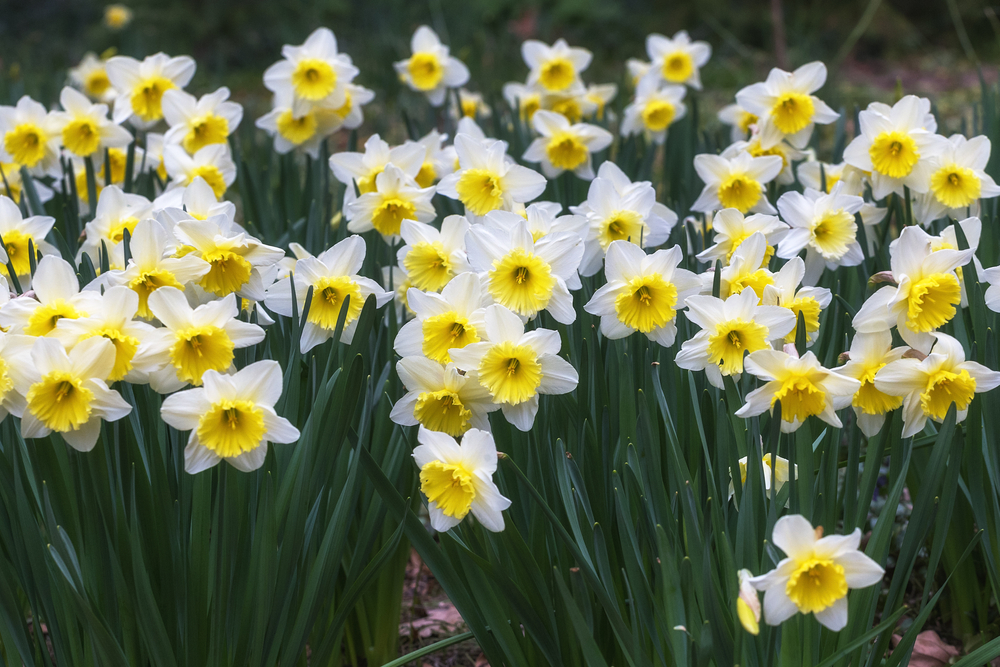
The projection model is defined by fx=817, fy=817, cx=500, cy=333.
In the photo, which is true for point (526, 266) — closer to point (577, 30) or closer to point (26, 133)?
point (26, 133)

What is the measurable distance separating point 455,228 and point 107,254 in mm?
726

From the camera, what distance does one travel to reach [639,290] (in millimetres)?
1371

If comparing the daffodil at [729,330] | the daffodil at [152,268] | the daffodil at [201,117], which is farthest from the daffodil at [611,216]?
→ the daffodil at [201,117]

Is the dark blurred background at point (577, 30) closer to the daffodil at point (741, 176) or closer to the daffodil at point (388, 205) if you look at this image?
the daffodil at point (741, 176)

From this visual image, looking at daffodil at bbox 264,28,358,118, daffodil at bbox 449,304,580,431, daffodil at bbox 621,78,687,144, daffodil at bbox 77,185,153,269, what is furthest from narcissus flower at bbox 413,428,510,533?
daffodil at bbox 621,78,687,144

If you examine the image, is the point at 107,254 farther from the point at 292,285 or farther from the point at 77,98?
the point at 77,98

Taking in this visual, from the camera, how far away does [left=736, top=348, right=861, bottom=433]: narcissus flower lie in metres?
1.14

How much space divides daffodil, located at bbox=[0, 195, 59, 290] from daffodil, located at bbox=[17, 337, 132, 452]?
2.48ft

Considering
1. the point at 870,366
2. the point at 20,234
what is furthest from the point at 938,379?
the point at 20,234

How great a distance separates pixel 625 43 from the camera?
27.5ft

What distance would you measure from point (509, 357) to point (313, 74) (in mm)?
1595

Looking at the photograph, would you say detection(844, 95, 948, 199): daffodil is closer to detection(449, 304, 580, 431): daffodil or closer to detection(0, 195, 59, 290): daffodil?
detection(449, 304, 580, 431): daffodil

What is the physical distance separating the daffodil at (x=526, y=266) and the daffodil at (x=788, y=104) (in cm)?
111

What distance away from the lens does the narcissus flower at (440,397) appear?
4.10ft
